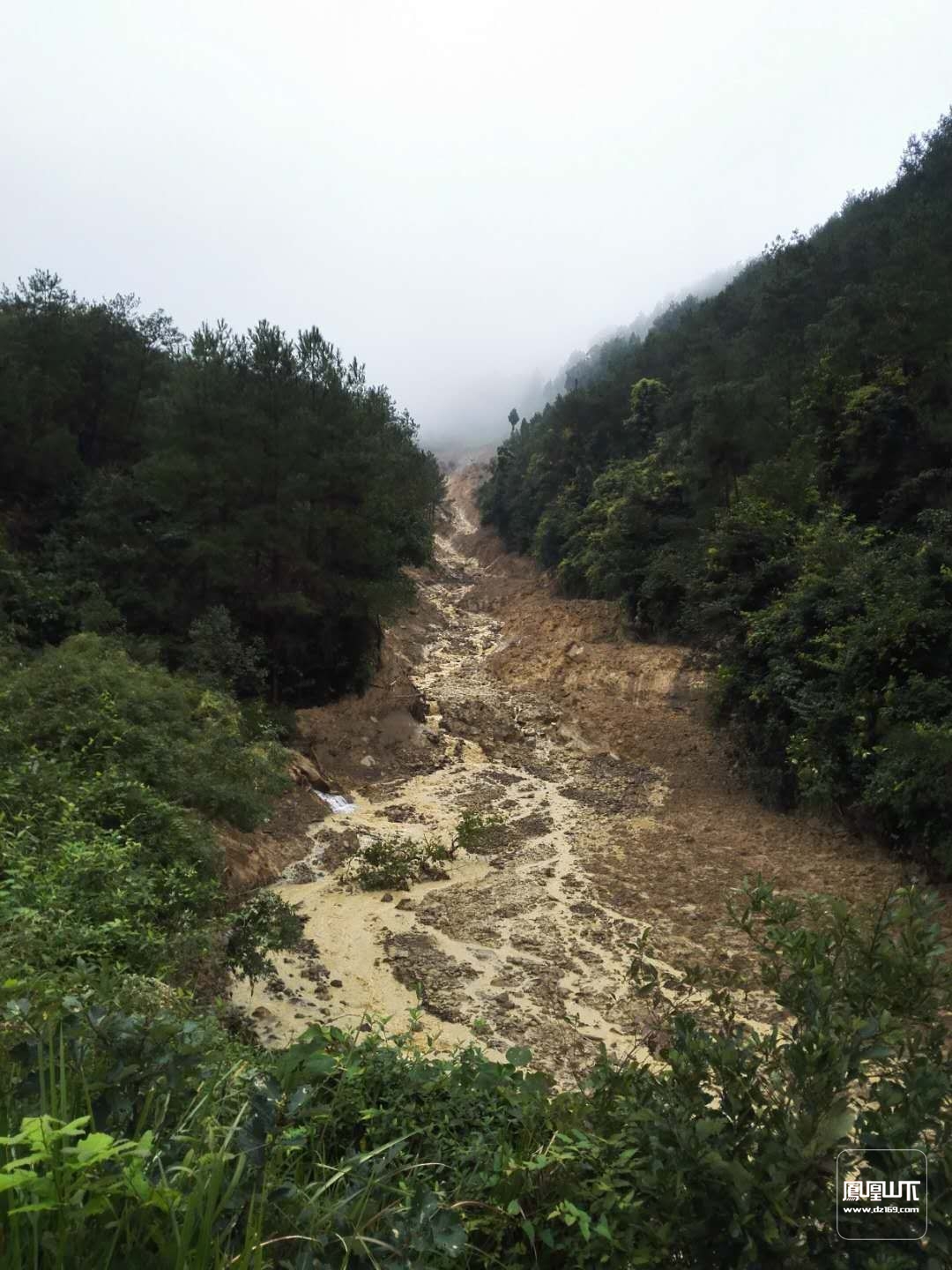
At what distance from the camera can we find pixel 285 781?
11.5 metres

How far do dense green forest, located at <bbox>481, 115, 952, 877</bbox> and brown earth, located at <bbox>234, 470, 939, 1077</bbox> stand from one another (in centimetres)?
157

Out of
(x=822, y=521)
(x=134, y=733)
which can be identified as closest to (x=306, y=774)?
(x=134, y=733)

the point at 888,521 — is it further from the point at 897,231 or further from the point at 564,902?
the point at 897,231

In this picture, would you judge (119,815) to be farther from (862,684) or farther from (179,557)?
(862,684)

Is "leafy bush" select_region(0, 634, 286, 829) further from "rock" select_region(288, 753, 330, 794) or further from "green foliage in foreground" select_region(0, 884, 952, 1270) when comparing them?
"green foliage in foreground" select_region(0, 884, 952, 1270)

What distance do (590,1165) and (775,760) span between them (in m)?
13.1

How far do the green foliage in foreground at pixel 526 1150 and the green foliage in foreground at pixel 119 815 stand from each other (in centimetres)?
207

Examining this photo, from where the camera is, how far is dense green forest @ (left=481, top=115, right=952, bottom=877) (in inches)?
459

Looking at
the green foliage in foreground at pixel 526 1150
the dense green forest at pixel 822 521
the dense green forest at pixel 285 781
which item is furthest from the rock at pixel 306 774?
the green foliage in foreground at pixel 526 1150

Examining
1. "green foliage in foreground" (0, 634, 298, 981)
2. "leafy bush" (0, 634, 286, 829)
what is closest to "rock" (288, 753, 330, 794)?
"green foliage in foreground" (0, 634, 298, 981)

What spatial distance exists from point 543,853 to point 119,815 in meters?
7.33

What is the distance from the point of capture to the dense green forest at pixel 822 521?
11.7m

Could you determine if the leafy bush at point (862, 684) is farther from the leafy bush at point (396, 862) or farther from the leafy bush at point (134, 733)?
the leafy bush at point (134, 733)

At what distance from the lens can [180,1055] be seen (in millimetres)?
2404
